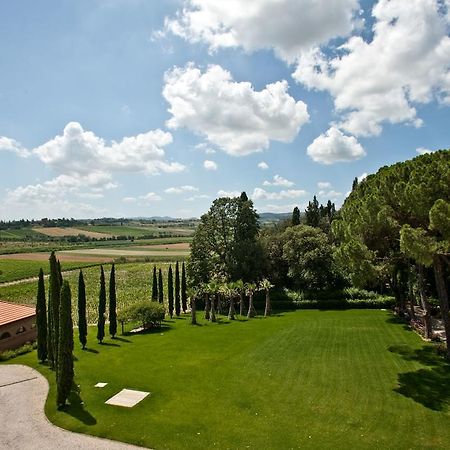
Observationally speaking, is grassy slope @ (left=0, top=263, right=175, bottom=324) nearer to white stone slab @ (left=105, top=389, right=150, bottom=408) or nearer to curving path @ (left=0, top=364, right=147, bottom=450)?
curving path @ (left=0, top=364, right=147, bottom=450)

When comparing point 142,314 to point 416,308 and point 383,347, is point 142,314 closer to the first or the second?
point 383,347

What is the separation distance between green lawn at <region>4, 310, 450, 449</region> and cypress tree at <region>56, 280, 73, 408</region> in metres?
0.87

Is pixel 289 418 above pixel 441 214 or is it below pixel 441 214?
below

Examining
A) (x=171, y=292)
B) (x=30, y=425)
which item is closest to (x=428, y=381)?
(x=30, y=425)

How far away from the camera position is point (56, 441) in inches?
633

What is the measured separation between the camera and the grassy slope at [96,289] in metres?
51.1

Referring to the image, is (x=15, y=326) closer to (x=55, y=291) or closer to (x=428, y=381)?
(x=55, y=291)

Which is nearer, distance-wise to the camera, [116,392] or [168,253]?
[116,392]

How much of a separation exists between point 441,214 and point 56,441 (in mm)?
19465

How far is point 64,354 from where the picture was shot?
63.5 ft

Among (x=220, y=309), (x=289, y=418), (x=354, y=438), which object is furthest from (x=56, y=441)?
(x=220, y=309)

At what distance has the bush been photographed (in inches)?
1425

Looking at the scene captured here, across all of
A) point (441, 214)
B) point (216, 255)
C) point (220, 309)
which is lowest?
point (220, 309)

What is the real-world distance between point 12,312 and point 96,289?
24.9 m
